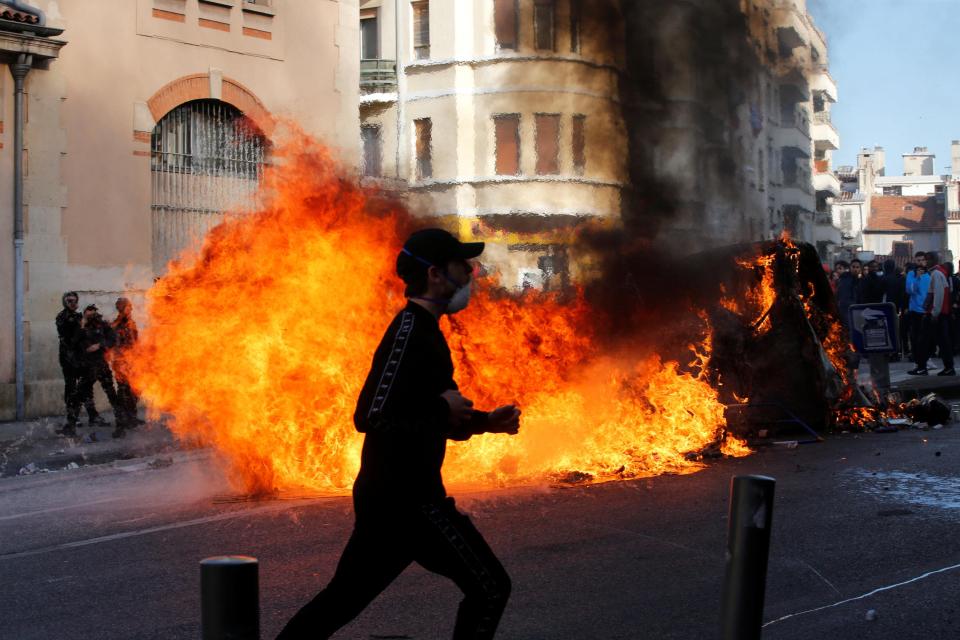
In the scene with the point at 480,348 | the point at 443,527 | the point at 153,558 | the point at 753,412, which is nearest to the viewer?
the point at 443,527

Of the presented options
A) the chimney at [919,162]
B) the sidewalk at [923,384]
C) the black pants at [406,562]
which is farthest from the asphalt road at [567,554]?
the chimney at [919,162]

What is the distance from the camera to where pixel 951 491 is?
7660mm

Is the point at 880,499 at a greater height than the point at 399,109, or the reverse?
the point at 399,109

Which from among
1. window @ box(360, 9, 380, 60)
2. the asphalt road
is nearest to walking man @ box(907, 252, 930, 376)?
the asphalt road

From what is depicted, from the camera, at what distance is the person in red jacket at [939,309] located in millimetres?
17719

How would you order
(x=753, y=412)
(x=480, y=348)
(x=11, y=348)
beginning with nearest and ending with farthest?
(x=480, y=348) < (x=753, y=412) < (x=11, y=348)

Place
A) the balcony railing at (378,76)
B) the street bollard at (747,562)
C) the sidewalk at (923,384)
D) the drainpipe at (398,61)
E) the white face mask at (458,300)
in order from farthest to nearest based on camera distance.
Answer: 1. the balcony railing at (378,76)
2. the drainpipe at (398,61)
3. the sidewalk at (923,384)
4. the white face mask at (458,300)
5. the street bollard at (747,562)

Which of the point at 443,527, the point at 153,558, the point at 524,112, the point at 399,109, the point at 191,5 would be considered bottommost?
the point at 153,558

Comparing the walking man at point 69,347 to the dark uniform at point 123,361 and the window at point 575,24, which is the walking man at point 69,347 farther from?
the window at point 575,24

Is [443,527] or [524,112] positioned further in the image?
[524,112]

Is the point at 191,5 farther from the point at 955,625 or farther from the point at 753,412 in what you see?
the point at 955,625

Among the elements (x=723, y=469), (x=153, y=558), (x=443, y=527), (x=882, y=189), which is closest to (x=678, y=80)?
(x=723, y=469)

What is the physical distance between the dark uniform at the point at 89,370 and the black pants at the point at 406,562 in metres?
10.3

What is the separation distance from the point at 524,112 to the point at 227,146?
25.4ft
